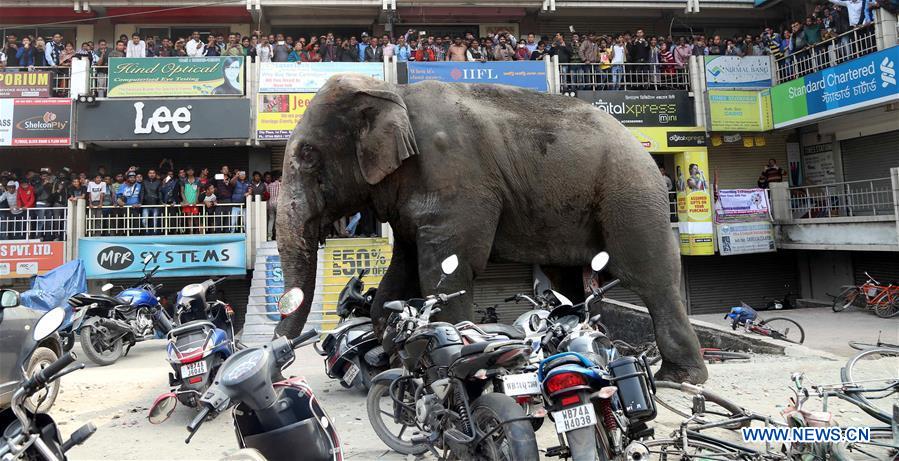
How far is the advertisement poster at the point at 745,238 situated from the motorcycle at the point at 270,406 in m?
14.4

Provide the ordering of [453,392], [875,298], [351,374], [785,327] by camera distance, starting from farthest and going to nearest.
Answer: [875,298], [785,327], [351,374], [453,392]

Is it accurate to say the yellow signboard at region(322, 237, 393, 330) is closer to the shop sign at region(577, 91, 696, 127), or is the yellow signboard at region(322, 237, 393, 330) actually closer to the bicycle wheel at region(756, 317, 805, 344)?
the shop sign at region(577, 91, 696, 127)

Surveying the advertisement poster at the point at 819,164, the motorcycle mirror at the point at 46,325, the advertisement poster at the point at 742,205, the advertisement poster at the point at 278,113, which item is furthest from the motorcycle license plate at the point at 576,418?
the advertisement poster at the point at 819,164

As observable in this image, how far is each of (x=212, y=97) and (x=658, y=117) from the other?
11.2m

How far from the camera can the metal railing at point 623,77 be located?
610 inches

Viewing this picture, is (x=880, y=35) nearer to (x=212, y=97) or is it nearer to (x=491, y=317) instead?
(x=491, y=317)

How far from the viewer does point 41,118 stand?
13625 millimetres

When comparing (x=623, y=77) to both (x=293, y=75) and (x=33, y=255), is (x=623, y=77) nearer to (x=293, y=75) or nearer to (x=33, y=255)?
(x=293, y=75)

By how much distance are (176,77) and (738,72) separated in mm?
14349

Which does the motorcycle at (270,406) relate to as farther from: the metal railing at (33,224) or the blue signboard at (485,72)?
the metal railing at (33,224)

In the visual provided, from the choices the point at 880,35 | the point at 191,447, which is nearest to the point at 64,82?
the point at 191,447

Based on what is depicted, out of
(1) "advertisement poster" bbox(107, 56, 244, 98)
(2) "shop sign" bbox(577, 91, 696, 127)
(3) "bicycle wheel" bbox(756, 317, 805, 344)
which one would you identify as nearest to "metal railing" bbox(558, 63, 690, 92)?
(2) "shop sign" bbox(577, 91, 696, 127)

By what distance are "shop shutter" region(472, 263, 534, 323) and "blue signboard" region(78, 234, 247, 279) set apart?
6451 mm

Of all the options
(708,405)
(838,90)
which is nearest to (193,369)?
(708,405)
